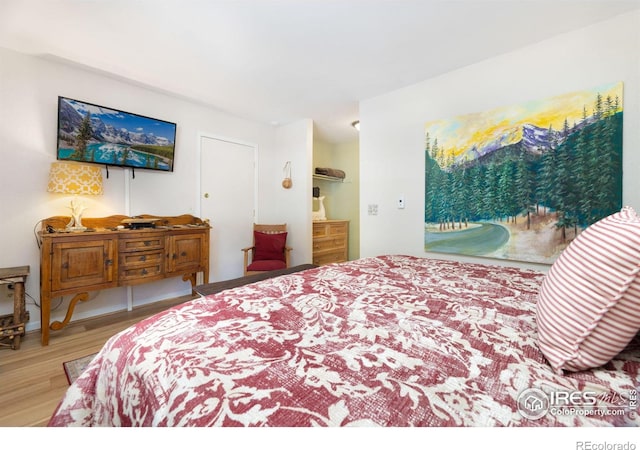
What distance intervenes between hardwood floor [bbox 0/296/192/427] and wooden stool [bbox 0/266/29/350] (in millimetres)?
82

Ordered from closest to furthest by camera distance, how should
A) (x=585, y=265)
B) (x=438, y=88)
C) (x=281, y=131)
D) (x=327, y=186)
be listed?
1. (x=585, y=265)
2. (x=438, y=88)
3. (x=281, y=131)
4. (x=327, y=186)

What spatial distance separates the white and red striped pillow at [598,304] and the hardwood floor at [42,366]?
219 cm

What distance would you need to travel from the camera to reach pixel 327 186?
511 cm

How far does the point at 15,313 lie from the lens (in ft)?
6.35

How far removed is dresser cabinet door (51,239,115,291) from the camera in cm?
202

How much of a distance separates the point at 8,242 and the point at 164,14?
7.44ft

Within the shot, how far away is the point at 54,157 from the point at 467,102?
3780mm

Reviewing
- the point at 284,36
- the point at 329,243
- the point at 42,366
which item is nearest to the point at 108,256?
the point at 42,366

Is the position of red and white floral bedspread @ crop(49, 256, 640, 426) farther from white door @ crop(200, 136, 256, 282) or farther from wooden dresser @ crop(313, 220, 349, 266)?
wooden dresser @ crop(313, 220, 349, 266)

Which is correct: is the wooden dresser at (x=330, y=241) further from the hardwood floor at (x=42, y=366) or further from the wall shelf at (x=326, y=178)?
the hardwood floor at (x=42, y=366)

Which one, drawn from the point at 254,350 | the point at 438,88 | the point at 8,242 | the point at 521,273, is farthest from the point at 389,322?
the point at 8,242

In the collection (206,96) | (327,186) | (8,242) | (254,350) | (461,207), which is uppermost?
(206,96)

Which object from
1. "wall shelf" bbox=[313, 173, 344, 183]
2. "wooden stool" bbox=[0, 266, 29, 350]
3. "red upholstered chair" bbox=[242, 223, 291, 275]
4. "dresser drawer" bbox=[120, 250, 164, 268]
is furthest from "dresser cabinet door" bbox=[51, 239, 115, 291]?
"wall shelf" bbox=[313, 173, 344, 183]

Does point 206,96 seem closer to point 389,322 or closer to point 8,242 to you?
point 8,242
